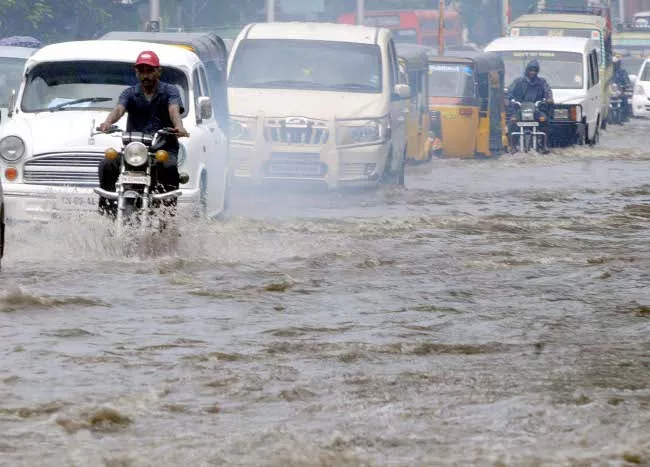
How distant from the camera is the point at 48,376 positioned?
801cm

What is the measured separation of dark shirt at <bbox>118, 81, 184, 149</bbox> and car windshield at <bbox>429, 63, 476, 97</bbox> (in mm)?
15674

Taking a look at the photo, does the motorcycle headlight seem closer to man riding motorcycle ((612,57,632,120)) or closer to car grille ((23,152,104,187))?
car grille ((23,152,104,187))

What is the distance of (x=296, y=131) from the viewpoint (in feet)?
64.2

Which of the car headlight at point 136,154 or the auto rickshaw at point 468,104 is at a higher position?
the car headlight at point 136,154

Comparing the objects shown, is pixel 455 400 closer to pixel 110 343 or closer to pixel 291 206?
pixel 110 343

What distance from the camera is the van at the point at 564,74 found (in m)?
31.2

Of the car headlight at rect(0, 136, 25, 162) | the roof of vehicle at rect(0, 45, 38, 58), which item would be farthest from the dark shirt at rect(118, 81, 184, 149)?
the roof of vehicle at rect(0, 45, 38, 58)

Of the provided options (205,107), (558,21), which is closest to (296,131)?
(205,107)

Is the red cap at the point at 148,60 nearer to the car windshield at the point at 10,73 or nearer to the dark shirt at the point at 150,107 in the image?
the dark shirt at the point at 150,107

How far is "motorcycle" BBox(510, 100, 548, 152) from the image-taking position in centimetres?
2920

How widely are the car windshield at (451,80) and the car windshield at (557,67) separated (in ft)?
11.1

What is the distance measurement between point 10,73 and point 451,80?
30.8 ft

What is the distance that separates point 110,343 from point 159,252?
385 cm

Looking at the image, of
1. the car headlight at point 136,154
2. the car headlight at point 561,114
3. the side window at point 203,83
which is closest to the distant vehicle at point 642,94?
the car headlight at point 561,114
